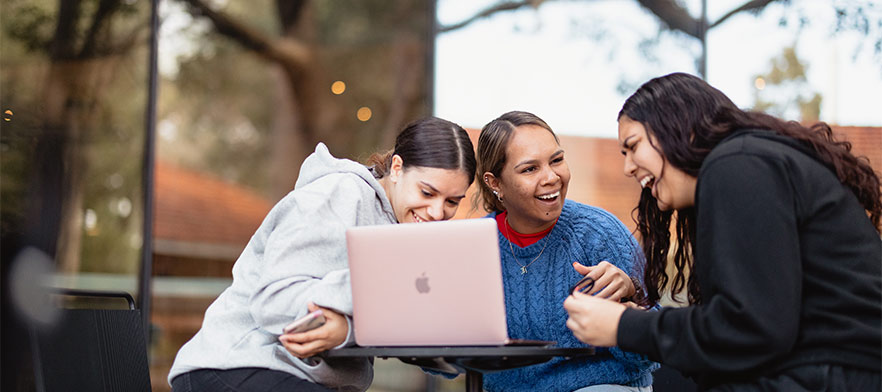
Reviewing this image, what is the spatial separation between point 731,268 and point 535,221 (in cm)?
101

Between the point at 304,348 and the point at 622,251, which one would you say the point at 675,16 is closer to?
the point at 622,251

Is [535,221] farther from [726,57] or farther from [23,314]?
[23,314]

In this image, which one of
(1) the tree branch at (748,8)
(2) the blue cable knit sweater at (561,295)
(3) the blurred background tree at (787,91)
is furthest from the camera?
(1) the tree branch at (748,8)

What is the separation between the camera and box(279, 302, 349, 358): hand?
1.67 meters

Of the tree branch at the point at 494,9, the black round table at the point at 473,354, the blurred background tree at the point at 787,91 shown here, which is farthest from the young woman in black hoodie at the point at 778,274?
the tree branch at the point at 494,9

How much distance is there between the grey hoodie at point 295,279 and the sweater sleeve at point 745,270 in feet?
2.46

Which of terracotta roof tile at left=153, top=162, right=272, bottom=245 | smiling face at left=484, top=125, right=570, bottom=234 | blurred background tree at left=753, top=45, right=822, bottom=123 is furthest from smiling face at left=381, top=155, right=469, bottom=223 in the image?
terracotta roof tile at left=153, top=162, right=272, bottom=245

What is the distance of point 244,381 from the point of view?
178 centimetres

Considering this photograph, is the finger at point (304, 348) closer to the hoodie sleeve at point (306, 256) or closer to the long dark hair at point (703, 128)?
the hoodie sleeve at point (306, 256)

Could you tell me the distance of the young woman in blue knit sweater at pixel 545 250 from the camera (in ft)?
7.10

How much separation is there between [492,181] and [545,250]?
289 millimetres

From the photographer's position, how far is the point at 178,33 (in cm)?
621

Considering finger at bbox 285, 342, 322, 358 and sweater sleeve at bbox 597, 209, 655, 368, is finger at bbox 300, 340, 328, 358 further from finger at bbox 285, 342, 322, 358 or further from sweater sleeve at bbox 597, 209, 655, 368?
sweater sleeve at bbox 597, 209, 655, 368

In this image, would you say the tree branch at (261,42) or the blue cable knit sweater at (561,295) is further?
the tree branch at (261,42)
